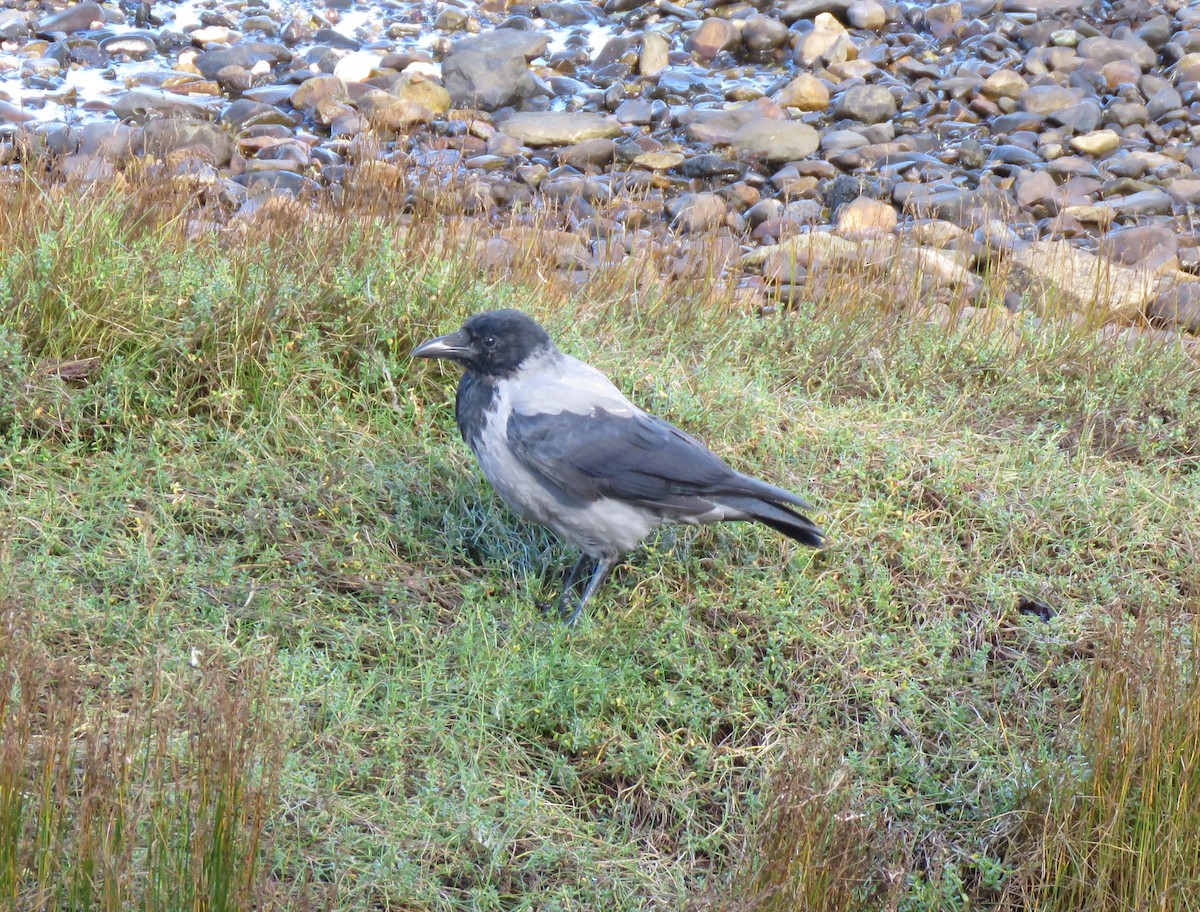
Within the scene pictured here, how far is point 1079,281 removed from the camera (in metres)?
6.81

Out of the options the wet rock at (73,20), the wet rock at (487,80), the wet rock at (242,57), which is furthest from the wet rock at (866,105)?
the wet rock at (73,20)

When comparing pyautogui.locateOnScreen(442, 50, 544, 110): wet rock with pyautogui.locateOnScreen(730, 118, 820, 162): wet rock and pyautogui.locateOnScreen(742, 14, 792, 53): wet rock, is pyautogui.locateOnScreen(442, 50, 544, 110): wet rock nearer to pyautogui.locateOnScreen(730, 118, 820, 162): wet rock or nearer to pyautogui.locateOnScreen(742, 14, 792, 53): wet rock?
pyautogui.locateOnScreen(730, 118, 820, 162): wet rock

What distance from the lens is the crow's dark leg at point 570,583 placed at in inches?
158

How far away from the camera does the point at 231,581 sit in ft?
12.6

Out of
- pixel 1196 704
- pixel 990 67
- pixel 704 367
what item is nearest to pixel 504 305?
pixel 704 367

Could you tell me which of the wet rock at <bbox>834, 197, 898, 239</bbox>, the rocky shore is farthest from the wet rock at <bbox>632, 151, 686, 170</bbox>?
the wet rock at <bbox>834, 197, 898, 239</bbox>

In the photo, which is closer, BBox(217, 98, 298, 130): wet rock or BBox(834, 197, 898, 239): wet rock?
BBox(834, 197, 898, 239): wet rock

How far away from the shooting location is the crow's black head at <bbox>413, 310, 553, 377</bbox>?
13.0 ft

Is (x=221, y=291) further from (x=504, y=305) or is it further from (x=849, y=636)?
(x=849, y=636)

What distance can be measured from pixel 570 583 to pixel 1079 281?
4097 millimetres

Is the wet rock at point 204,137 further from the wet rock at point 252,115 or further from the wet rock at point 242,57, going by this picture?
the wet rock at point 242,57

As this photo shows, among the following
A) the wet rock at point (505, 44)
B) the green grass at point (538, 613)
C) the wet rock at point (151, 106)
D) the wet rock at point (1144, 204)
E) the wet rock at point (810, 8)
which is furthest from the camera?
the wet rock at point (810, 8)

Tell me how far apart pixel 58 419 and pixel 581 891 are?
2.48 metres

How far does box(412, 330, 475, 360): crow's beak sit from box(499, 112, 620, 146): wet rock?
577 cm
